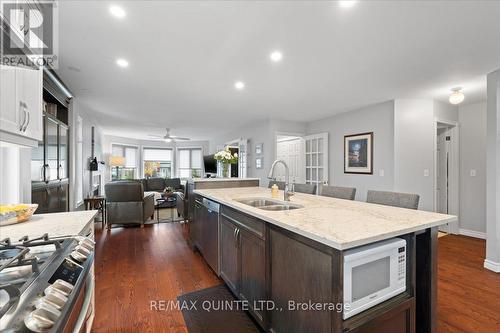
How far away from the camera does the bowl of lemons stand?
1.36 metres

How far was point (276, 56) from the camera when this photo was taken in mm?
2295

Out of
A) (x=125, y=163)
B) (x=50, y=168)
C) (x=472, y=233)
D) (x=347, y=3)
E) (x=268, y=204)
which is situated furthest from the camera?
(x=125, y=163)

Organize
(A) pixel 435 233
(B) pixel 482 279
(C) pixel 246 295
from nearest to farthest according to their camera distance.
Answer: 1. (A) pixel 435 233
2. (C) pixel 246 295
3. (B) pixel 482 279

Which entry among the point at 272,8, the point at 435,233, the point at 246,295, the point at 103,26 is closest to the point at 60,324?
the point at 246,295

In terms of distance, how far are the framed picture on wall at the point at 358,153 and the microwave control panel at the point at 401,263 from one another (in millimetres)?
3122

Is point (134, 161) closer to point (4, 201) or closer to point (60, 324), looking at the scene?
point (4, 201)

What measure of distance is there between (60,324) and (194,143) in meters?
9.83

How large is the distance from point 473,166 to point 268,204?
4.11m

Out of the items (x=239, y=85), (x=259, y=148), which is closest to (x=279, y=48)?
(x=239, y=85)

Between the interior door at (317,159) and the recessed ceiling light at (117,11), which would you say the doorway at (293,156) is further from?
the recessed ceiling light at (117,11)

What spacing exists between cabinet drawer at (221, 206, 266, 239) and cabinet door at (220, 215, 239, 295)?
0.06m

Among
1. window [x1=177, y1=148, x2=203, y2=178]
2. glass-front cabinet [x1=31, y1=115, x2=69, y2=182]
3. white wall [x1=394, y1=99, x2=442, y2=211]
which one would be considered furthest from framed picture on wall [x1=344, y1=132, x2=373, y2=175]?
window [x1=177, y1=148, x2=203, y2=178]

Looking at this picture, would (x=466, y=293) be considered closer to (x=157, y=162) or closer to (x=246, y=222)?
(x=246, y=222)

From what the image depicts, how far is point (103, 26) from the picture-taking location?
5.95 feet
